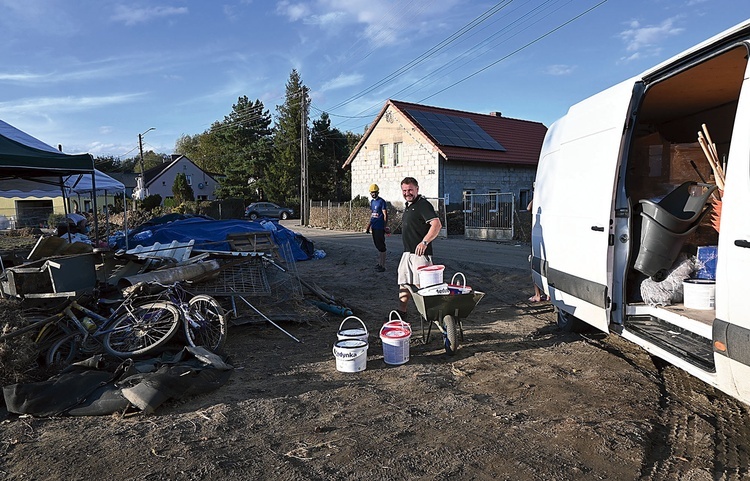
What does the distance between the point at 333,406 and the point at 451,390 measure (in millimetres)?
1023

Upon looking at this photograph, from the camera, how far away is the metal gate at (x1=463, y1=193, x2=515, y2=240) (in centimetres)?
1759

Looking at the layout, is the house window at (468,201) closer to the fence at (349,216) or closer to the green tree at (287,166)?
the fence at (349,216)

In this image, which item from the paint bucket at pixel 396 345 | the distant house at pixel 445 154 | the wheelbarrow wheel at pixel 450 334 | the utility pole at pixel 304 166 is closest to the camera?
the paint bucket at pixel 396 345

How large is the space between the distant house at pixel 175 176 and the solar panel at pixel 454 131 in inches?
1515

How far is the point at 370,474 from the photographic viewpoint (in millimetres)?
2891

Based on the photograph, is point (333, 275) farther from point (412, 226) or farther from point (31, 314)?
point (31, 314)

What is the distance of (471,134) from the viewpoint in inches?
1047

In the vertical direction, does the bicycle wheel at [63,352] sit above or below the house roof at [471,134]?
below

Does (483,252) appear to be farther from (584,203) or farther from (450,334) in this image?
(584,203)

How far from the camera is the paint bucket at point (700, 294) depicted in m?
3.95

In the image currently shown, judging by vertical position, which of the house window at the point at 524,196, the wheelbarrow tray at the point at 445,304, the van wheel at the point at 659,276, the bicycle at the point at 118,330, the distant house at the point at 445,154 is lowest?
the bicycle at the point at 118,330

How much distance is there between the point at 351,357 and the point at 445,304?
1.20 meters

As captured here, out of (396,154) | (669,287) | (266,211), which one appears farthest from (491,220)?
(266,211)

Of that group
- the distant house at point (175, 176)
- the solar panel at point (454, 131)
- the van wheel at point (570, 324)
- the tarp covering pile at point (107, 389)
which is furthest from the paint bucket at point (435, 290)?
the distant house at point (175, 176)
